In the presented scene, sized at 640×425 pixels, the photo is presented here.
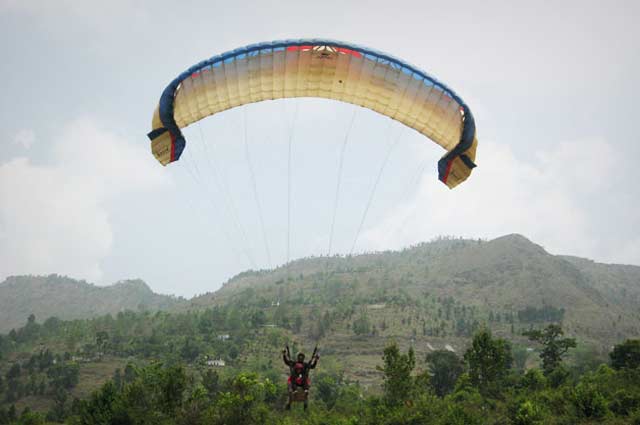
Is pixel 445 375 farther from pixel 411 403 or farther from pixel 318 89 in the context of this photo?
pixel 318 89

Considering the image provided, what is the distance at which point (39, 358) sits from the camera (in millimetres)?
94250

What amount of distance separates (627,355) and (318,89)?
44.6m

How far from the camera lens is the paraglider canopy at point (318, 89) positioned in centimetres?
1403

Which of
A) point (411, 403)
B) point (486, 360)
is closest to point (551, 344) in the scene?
point (486, 360)

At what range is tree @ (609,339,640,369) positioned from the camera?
43.1 metres

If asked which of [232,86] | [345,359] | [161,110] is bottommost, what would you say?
[345,359]

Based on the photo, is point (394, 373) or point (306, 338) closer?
point (394, 373)

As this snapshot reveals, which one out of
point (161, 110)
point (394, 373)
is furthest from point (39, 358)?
point (161, 110)

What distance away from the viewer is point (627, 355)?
44094 mm

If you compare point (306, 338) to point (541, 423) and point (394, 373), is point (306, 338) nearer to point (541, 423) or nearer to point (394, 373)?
point (394, 373)

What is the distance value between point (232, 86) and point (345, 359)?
99.5 m

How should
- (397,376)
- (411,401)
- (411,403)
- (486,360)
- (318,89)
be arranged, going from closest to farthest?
1. (318,89)
2. (411,403)
3. (411,401)
4. (397,376)
5. (486,360)

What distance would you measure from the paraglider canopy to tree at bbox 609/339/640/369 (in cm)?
3977

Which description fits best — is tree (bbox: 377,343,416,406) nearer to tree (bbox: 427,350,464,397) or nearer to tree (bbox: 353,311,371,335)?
tree (bbox: 427,350,464,397)
